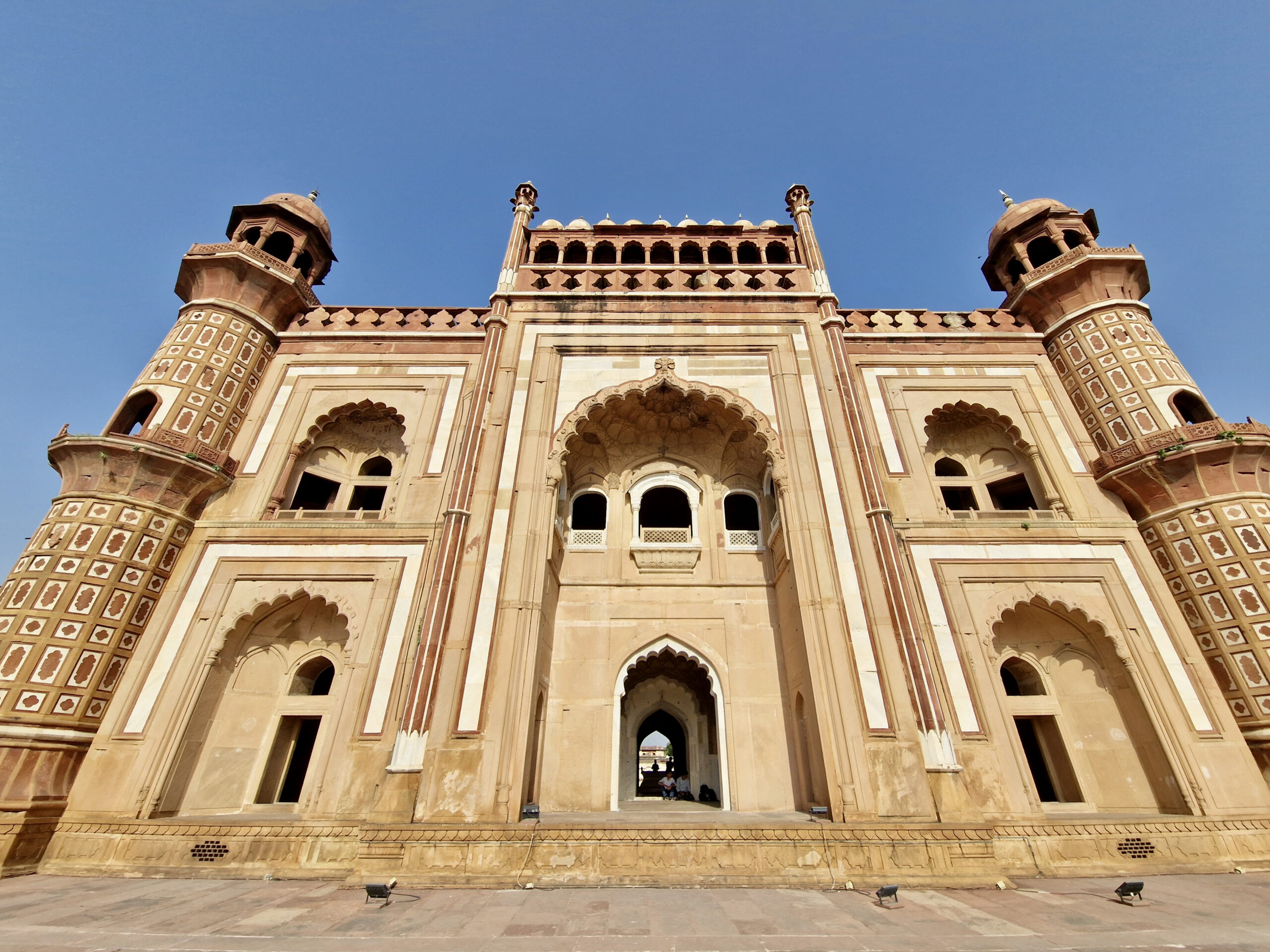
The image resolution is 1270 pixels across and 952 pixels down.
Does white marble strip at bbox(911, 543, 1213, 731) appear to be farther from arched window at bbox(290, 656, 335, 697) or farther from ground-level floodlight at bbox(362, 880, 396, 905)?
arched window at bbox(290, 656, 335, 697)

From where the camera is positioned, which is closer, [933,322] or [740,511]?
[740,511]

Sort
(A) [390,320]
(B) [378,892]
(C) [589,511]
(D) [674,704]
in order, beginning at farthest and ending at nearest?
(A) [390,320], (C) [589,511], (D) [674,704], (B) [378,892]

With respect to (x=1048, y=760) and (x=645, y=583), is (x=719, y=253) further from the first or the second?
(x=1048, y=760)

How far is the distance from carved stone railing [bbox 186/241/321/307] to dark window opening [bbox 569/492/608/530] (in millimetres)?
8555

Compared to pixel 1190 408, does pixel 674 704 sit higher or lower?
lower

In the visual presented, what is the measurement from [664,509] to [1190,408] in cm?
1153

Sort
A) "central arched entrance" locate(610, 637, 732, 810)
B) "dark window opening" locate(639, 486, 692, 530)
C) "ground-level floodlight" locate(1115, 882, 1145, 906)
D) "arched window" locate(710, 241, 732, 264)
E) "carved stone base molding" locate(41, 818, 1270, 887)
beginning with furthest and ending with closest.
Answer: "arched window" locate(710, 241, 732, 264), "dark window opening" locate(639, 486, 692, 530), "central arched entrance" locate(610, 637, 732, 810), "carved stone base molding" locate(41, 818, 1270, 887), "ground-level floodlight" locate(1115, 882, 1145, 906)

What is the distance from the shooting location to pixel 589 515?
14188mm

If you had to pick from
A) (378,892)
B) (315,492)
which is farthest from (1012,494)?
(315,492)

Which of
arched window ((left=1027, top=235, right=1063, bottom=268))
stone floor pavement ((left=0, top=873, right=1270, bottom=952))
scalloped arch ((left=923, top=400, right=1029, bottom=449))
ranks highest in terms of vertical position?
arched window ((left=1027, top=235, right=1063, bottom=268))

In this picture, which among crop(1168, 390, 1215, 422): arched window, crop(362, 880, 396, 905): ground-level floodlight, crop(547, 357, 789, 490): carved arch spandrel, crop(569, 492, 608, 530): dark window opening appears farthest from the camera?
crop(569, 492, 608, 530): dark window opening

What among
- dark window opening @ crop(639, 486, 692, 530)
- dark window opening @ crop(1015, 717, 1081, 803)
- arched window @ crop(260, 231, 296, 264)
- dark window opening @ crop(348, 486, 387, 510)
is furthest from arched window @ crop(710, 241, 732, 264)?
dark window opening @ crop(1015, 717, 1081, 803)

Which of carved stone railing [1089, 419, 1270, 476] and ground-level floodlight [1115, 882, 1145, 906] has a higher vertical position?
carved stone railing [1089, 419, 1270, 476]

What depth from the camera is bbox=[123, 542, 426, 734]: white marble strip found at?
33.2 ft
